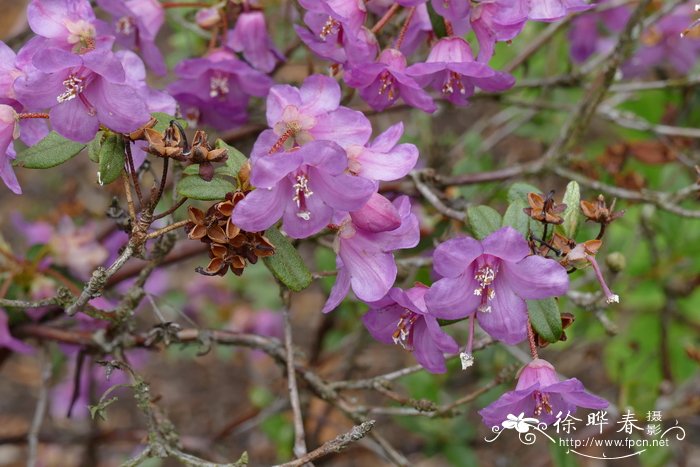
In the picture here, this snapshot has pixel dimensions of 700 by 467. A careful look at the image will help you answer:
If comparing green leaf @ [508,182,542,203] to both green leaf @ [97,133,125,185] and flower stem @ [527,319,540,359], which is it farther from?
green leaf @ [97,133,125,185]

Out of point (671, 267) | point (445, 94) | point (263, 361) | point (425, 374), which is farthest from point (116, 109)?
point (263, 361)

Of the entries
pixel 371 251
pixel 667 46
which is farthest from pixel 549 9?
pixel 667 46

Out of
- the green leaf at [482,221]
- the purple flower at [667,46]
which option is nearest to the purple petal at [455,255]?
the green leaf at [482,221]

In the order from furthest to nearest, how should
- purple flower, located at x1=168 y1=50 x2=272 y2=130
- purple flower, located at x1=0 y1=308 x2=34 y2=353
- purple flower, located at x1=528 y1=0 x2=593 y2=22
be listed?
purple flower, located at x1=0 y1=308 x2=34 y2=353 → purple flower, located at x1=168 y1=50 x2=272 y2=130 → purple flower, located at x1=528 y1=0 x2=593 y2=22

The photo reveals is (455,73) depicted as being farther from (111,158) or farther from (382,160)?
(111,158)

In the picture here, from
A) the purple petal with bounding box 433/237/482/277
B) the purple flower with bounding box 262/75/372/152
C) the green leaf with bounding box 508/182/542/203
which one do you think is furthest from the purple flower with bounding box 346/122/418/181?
the green leaf with bounding box 508/182/542/203
